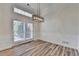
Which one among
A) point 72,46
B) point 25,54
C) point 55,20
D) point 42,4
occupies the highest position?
point 42,4

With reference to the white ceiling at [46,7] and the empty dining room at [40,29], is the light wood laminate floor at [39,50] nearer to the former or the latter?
the empty dining room at [40,29]

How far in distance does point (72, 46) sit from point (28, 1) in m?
1.38

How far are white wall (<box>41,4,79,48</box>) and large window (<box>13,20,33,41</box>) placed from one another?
0.97ft

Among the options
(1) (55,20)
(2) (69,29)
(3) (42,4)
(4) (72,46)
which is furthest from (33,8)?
(4) (72,46)

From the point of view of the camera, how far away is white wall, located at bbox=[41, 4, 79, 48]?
2305 millimetres

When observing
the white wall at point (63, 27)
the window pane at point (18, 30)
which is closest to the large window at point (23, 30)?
the window pane at point (18, 30)

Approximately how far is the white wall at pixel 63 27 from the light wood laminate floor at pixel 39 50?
0.39ft

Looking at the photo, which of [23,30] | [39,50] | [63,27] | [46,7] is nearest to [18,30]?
[23,30]

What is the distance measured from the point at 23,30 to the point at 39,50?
1.98ft

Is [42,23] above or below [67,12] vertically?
below

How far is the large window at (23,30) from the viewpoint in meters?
2.41

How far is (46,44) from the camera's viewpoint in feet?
7.98

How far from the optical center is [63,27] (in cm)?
240

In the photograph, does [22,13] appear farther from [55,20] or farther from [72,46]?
[72,46]
